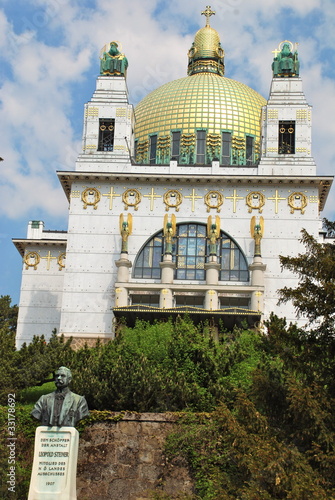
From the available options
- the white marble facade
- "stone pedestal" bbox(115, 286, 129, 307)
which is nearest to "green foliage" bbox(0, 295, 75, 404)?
"stone pedestal" bbox(115, 286, 129, 307)

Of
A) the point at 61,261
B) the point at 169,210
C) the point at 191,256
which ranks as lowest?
the point at 191,256

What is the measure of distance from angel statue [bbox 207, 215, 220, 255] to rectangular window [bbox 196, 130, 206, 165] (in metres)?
8.15

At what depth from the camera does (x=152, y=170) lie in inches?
2064

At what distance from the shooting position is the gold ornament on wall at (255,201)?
167 feet

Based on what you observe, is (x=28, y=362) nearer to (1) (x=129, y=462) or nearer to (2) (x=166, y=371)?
(2) (x=166, y=371)

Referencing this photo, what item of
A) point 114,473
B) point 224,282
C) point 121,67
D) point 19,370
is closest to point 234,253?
point 224,282

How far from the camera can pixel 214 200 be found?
51.4m

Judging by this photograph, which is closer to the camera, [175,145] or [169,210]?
[169,210]

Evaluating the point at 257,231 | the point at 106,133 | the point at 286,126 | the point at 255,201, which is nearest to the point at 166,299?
the point at 257,231

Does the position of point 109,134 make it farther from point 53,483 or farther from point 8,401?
point 53,483

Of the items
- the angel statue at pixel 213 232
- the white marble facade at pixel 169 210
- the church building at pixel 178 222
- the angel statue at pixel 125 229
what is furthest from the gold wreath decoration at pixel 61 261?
the angel statue at pixel 213 232

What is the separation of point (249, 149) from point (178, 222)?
35.8ft

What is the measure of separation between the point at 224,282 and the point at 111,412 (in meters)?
20.7

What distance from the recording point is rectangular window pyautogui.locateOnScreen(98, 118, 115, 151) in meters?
54.1
